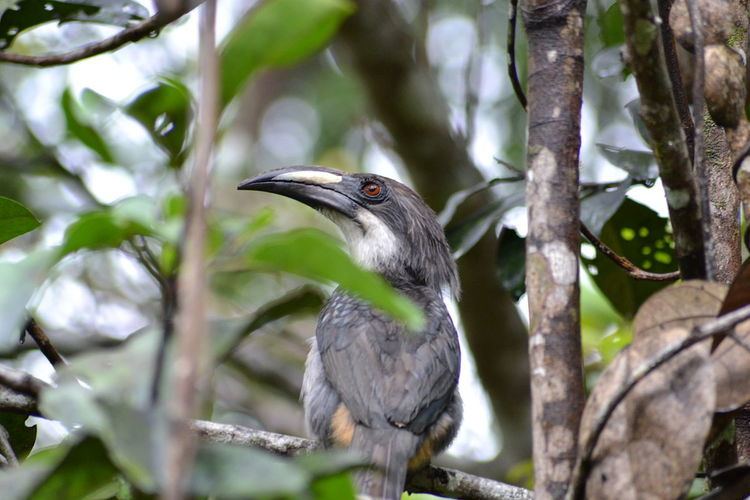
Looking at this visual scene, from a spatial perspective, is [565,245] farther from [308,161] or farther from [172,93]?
[308,161]

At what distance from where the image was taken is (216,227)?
70.5 inches

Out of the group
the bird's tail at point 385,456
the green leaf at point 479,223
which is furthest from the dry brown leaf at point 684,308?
the green leaf at point 479,223

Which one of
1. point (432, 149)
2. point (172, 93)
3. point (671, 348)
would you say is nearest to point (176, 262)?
point (671, 348)

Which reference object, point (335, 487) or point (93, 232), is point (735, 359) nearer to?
point (335, 487)

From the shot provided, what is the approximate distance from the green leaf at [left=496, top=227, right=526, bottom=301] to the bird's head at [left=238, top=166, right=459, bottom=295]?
0.83 meters

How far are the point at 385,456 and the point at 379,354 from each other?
0.54m

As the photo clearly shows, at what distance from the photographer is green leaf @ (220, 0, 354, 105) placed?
1535 mm

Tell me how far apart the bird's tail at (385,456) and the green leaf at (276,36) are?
213 centimetres

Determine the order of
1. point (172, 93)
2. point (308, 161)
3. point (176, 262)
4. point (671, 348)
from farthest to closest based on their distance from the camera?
point (308, 161) < point (172, 93) < point (671, 348) < point (176, 262)

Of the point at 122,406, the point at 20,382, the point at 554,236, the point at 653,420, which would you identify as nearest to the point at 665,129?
the point at 554,236

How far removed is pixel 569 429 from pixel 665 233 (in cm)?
224

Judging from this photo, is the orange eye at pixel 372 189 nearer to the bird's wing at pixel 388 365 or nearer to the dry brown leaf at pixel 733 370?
the bird's wing at pixel 388 365

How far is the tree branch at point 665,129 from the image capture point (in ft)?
7.11

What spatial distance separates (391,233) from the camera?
5.27m
